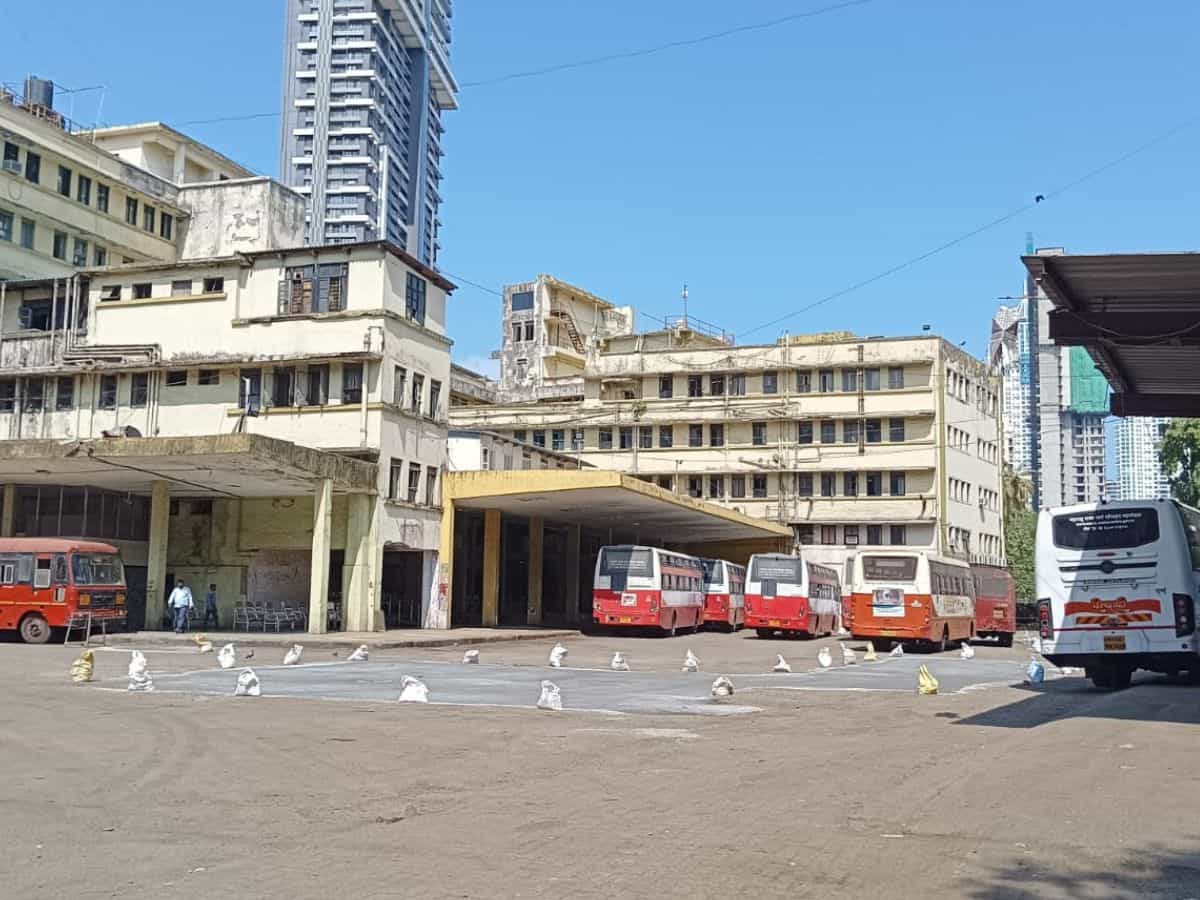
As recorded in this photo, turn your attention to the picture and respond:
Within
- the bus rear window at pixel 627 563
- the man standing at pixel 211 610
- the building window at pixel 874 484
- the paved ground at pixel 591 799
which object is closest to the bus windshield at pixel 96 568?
the man standing at pixel 211 610

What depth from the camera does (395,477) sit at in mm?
40562

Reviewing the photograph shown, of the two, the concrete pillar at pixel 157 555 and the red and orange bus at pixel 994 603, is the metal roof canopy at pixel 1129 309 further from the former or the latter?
the concrete pillar at pixel 157 555

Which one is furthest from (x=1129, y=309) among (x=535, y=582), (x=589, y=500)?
A: (x=535, y=582)

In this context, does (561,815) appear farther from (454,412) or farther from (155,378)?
(454,412)

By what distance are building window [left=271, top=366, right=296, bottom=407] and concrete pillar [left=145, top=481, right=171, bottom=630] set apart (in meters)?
4.79

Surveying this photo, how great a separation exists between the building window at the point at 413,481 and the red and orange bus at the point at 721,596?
13.5 meters

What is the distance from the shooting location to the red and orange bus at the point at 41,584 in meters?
30.1

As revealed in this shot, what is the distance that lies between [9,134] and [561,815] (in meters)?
48.8

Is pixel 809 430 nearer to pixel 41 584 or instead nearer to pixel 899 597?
pixel 899 597

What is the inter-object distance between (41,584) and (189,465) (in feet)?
18.7

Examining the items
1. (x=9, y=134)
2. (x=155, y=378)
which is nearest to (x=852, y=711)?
(x=155, y=378)

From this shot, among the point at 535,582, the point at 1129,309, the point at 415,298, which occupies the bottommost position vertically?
the point at 535,582

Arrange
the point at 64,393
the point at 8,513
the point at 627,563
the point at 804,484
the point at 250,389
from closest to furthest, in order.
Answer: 1. the point at 8,513
2. the point at 250,389
3. the point at 627,563
4. the point at 64,393
5. the point at 804,484

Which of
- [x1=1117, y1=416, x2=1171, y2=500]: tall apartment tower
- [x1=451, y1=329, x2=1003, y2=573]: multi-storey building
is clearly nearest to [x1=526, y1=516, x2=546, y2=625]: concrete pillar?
[x1=451, y1=329, x2=1003, y2=573]: multi-storey building
